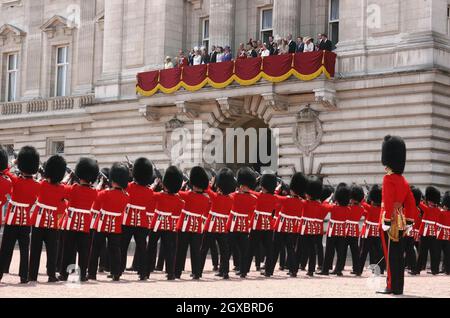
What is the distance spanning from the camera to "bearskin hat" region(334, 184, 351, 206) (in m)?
16.3

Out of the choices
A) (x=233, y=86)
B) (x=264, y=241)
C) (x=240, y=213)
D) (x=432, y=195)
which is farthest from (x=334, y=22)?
(x=240, y=213)

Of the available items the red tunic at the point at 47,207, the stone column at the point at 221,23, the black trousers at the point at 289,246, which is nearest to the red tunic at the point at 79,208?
the red tunic at the point at 47,207

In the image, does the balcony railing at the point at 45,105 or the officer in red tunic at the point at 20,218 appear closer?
the officer in red tunic at the point at 20,218

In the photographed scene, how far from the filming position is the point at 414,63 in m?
23.4

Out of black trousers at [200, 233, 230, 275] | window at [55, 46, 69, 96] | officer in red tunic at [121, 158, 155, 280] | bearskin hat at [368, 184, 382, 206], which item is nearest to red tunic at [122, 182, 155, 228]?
officer in red tunic at [121, 158, 155, 280]

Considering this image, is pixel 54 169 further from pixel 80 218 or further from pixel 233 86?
pixel 233 86

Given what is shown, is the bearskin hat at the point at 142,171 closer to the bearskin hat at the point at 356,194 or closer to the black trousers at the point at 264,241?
the black trousers at the point at 264,241

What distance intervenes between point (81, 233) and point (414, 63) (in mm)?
12774

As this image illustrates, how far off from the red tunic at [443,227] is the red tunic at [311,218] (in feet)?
9.55

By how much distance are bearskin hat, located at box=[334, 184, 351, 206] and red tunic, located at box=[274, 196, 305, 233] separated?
0.90 metres

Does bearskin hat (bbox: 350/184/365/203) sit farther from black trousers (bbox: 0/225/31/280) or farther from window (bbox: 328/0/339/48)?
window (bbox: 328/0/339/48)

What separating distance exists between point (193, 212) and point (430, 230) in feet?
18.1

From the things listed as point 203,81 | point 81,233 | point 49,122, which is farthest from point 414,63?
point 49,122

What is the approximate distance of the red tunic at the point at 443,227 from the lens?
17.7m
